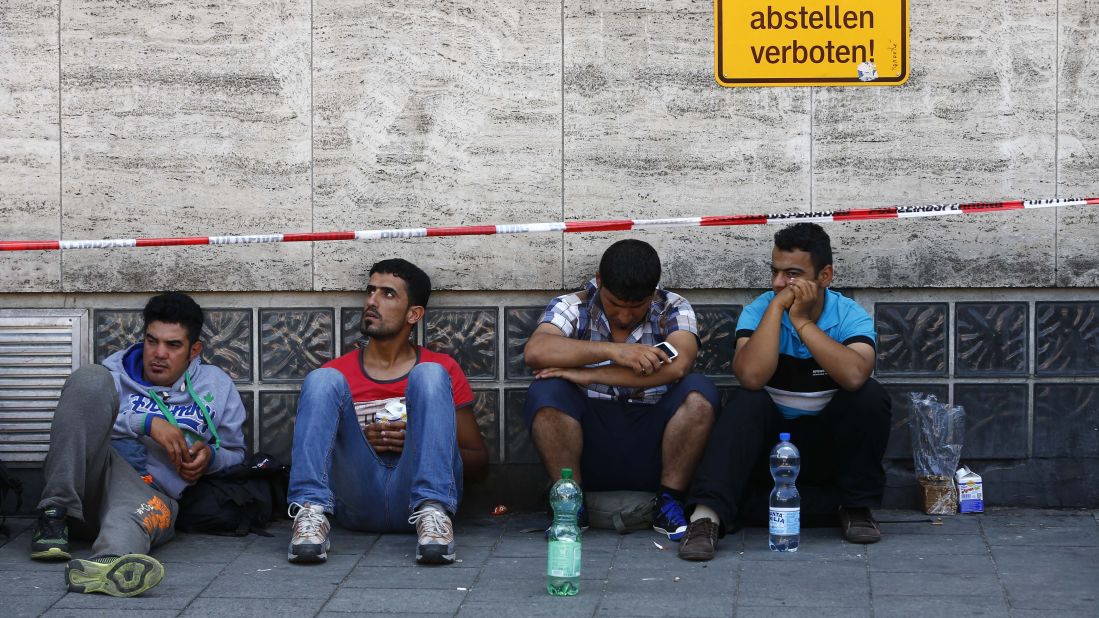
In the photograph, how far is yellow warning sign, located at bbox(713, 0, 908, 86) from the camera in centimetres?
639

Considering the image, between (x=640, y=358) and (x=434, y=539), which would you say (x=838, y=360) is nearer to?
(x=640, y=358)

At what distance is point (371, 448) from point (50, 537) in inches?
49.4

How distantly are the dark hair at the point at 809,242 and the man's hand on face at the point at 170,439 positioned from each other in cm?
256

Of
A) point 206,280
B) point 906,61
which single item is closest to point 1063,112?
point 906,61

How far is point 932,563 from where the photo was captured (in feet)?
17.5

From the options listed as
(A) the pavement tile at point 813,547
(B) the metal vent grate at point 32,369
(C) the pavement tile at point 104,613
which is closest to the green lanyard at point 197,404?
(B) the metal vent grate at point 32,369

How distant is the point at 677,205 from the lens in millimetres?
6465

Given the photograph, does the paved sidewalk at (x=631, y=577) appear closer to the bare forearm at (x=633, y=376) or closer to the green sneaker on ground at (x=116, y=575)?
the green sneaker on ground at (x=116, y=575)

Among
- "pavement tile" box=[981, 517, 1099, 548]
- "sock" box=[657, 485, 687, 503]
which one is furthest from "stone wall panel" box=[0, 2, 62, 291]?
"pavement tile" box=[981, 517, 1099, 548]

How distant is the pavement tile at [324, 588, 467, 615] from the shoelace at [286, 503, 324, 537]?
0.44m

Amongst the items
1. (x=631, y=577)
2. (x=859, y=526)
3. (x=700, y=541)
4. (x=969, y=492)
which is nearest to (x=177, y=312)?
(x=631, y=577)

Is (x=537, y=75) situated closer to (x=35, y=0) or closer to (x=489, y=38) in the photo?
(x=489, y=38)

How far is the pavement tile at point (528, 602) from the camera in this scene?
4723 mm

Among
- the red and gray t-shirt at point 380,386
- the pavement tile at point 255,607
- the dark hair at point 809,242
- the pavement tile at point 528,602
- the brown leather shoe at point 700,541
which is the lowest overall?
the pavement tile at point 255,607
